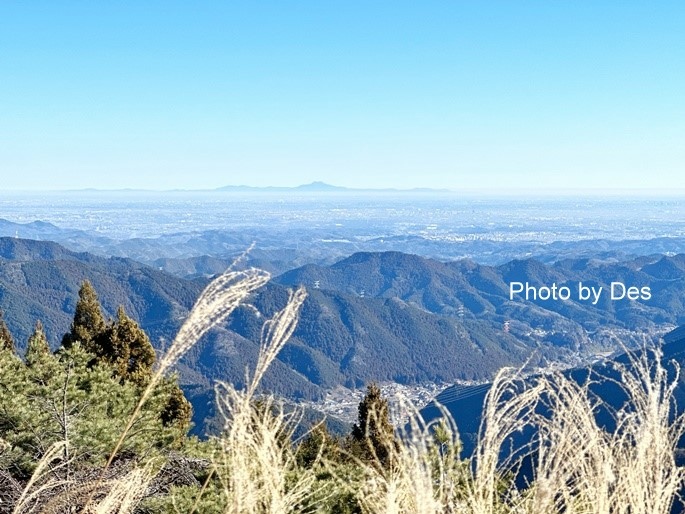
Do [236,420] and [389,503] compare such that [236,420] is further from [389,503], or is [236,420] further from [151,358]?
[151,358]

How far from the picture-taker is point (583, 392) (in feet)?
9.04

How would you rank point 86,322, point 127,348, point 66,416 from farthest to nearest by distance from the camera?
point 86,322, point 127,348, point 66,416

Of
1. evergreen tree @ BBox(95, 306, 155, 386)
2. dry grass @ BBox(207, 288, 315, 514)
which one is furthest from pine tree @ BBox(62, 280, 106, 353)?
dry grass @ BBox(207, 288, 315, 514)

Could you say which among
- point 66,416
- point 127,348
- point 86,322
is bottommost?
point 127,348

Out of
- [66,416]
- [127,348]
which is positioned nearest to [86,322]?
[127,348]

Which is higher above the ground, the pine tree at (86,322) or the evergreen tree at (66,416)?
the evergreen tree at (66,416)

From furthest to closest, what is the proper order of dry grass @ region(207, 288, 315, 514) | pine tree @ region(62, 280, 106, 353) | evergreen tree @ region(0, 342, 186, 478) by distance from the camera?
pine tree @ region(62, 280, 106, 353) < evergreen tree @ region(0, 342, 186, 478) < dry grass @ region(207, 288, 315, 514)

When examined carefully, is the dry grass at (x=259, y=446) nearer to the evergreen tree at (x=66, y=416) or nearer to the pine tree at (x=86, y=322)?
the evergreen tree at (x=66, y=416)

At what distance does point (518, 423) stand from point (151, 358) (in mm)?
19956

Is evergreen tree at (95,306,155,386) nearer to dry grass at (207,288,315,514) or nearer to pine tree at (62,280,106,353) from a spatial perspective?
pine tree at (62,280,106,353)

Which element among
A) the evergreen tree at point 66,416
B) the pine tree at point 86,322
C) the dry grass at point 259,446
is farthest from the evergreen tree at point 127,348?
the dry grass at point 259,446

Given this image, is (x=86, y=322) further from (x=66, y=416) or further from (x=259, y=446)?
(x=259, y=446)

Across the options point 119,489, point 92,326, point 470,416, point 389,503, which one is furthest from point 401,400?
point 470,416

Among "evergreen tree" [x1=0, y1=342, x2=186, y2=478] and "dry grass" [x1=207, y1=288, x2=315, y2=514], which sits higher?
"dry grass" [x1=207, y1=288, x2=315, y2=514]
